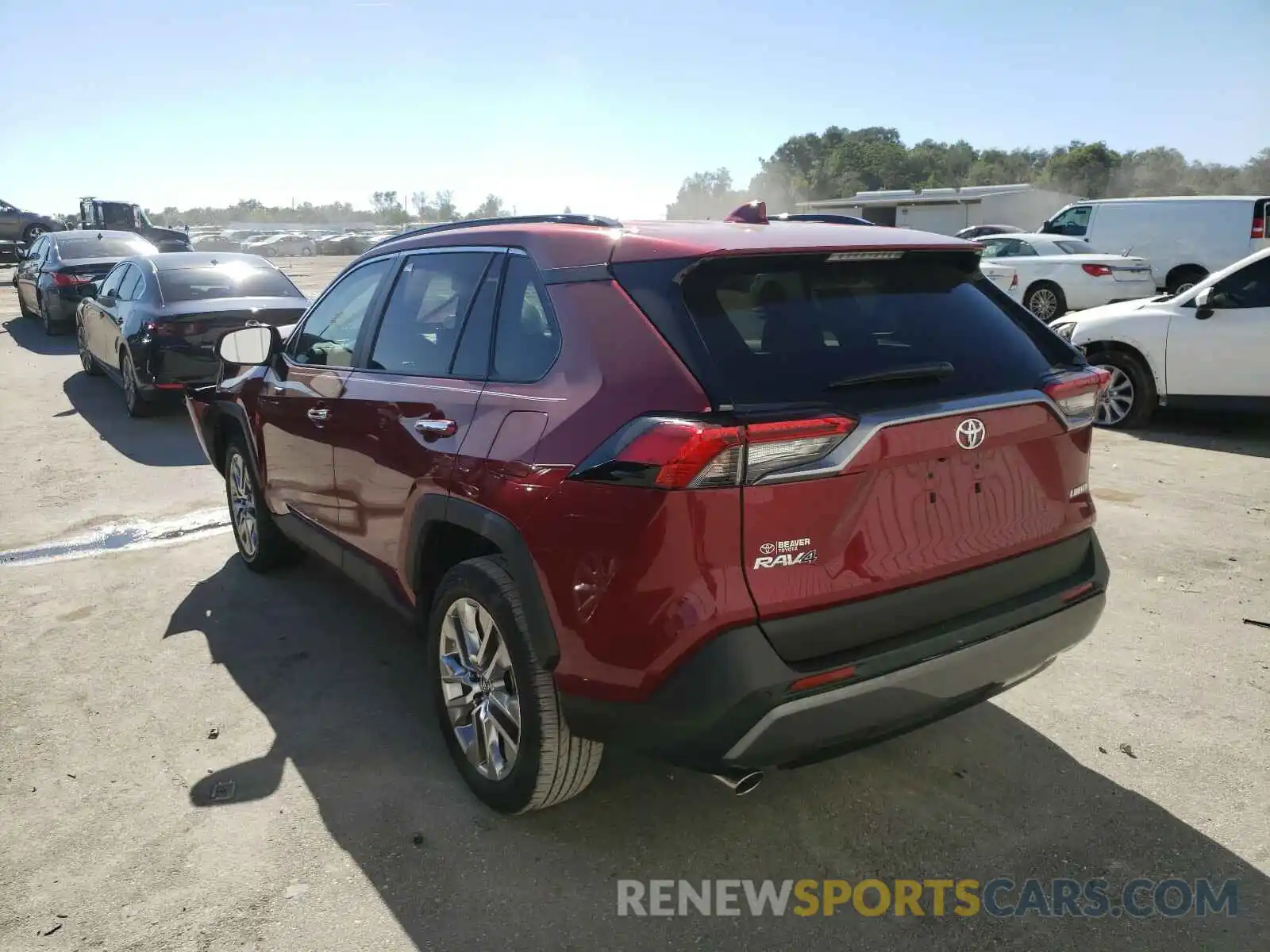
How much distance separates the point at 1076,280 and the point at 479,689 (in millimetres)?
14150

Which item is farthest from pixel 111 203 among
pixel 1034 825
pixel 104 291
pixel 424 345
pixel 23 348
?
pixel 1034 825

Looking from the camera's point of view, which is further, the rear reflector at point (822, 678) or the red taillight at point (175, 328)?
the red taillight at point (175, 328)

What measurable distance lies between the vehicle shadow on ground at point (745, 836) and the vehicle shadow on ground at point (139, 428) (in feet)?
17.0

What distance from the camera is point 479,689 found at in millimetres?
3059

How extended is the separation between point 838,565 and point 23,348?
54.5 ft

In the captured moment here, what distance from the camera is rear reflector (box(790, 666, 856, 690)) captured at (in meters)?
2.31

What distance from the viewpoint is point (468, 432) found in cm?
295

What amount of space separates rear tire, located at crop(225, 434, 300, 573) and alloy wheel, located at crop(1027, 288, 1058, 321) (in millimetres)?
13057

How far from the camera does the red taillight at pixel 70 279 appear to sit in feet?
49.6

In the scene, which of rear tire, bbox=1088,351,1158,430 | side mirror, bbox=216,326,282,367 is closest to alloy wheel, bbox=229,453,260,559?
side mirror, bbox=216,326,282,367

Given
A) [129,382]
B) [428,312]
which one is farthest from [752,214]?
[129,382]

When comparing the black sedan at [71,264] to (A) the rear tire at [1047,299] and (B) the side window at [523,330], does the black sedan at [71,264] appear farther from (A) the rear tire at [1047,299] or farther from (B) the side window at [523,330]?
(A) the rear tire at [1047,299]

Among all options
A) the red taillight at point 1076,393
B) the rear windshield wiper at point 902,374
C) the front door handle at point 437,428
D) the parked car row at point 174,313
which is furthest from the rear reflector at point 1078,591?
the parked car row at point 174,313

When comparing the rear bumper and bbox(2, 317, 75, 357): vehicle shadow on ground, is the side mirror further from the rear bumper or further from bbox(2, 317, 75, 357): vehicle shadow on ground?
bbox(2, 317, 75, 357): vehicle shadow on ground
